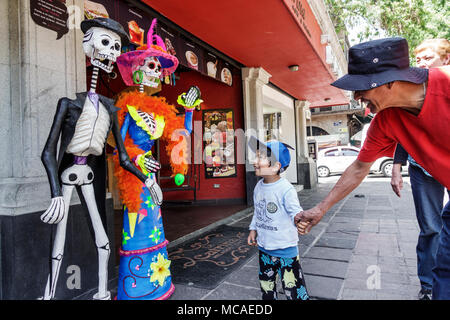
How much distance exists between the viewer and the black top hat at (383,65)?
4.37ft

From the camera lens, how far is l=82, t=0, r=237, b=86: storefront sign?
327 cm

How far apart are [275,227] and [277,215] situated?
0.28 feet

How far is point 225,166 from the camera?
7336mm

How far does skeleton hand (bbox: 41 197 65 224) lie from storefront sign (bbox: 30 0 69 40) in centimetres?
148

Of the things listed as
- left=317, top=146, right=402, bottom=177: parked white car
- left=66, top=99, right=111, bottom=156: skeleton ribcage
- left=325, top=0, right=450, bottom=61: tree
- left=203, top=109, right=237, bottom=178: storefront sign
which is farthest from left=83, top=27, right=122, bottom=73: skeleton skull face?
left=317, top=146, right=402, bottom=177: parked white car

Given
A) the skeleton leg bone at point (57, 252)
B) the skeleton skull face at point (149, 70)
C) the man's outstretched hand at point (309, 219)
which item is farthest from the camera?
the skeleton skull face at point (149, 70)

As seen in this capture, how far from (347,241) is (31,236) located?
12.4 ft

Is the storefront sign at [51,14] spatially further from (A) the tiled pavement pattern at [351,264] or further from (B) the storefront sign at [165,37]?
(A) the tiled pavement pattern at [351,264]

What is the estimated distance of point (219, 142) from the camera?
24.1 feet

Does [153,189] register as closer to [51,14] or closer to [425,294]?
[51,14]

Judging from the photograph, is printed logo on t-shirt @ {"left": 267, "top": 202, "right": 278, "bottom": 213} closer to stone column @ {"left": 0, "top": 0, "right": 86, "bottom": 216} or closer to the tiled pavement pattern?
the tiled pavement pattern

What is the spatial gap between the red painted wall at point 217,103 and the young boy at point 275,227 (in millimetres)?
5049

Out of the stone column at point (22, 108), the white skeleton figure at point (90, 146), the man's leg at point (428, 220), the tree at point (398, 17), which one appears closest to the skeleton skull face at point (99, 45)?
the white skeleton figure at point (90, 146)
